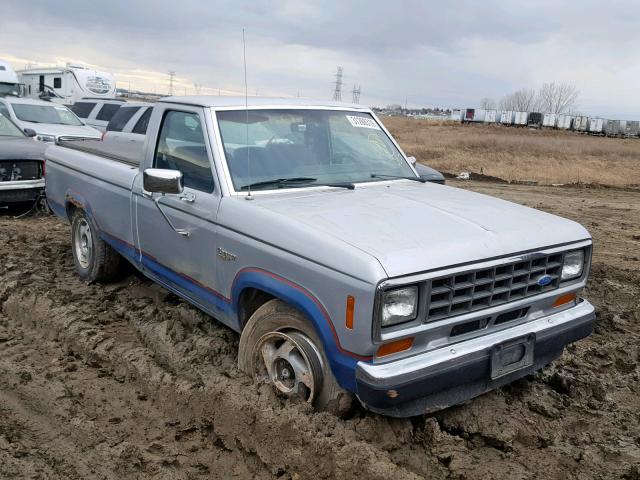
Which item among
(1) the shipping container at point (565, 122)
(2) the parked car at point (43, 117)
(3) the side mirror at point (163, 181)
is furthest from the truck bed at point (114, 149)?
(1) the shipping container at point (565, 122)

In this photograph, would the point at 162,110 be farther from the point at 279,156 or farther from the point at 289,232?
the point at 289,232

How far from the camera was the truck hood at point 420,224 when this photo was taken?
296cm

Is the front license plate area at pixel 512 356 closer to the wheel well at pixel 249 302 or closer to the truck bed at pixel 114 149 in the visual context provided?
the wheel well at pixel 249 302

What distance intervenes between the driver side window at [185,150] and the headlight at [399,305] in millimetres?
1604

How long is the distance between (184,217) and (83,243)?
7.99 ft

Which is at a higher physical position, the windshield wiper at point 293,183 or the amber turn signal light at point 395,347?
the windshield wiper at point 293,183

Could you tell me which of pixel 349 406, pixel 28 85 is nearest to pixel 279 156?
pixel 349 406

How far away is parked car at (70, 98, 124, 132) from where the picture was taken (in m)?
17.1

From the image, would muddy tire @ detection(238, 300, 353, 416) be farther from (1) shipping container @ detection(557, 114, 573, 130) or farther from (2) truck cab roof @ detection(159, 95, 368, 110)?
(1) shipping container @ detection(557, 114, 573, 130)

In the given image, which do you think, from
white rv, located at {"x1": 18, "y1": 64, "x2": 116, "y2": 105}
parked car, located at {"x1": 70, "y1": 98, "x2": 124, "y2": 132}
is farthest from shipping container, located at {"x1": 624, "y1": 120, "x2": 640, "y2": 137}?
parked car, located at {"x1": 70, "y1": 98, "x2": 124, "y2": 132}

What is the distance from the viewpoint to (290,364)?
3387 millimetres

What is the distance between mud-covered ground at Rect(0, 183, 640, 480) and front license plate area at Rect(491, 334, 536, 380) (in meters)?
0.40

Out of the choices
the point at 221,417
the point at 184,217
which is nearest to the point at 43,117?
the point at 184,217

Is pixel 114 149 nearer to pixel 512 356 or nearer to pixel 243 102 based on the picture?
pixel 243 102
